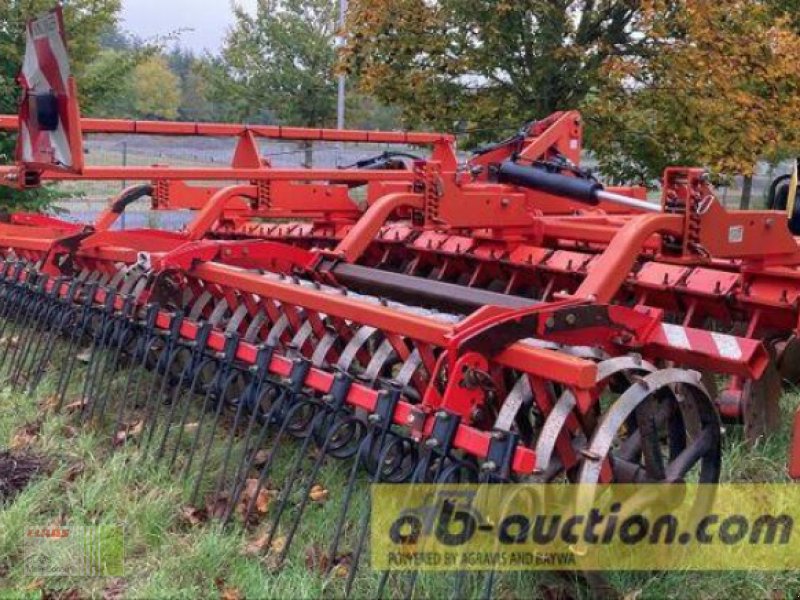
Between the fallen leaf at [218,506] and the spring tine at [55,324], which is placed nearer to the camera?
the fallen leaf at [218,506]

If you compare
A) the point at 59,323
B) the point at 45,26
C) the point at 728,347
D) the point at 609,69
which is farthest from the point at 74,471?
the point at 609,69

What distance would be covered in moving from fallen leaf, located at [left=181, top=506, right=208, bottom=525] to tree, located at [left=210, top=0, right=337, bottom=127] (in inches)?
703

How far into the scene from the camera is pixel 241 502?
3.96 metres

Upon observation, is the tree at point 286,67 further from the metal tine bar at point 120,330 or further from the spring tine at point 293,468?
the spring tine at point 293,468

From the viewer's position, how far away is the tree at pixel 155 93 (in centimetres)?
A: 4022

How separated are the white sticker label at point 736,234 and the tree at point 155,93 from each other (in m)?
38.1

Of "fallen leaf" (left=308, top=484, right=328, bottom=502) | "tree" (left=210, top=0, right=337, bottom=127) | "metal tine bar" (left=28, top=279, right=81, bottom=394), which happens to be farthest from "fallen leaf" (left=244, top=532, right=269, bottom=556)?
"tree" (left=210, top=0, right=337, bottom=127)

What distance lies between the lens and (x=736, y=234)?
4.20 m

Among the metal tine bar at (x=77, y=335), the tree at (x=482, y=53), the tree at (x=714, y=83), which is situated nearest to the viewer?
the metal tine bar at (x=77, y=335)

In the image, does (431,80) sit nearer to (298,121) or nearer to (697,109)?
(697,109)

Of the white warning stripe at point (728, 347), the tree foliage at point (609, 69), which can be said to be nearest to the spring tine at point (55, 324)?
the white warning stripe at point (728, 347)

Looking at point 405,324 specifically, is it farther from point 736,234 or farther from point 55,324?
point 55,324

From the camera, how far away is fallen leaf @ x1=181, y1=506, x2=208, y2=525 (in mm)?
3730

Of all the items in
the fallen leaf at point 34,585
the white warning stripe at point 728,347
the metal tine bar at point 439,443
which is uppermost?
the white warning stripe at point 728,347
